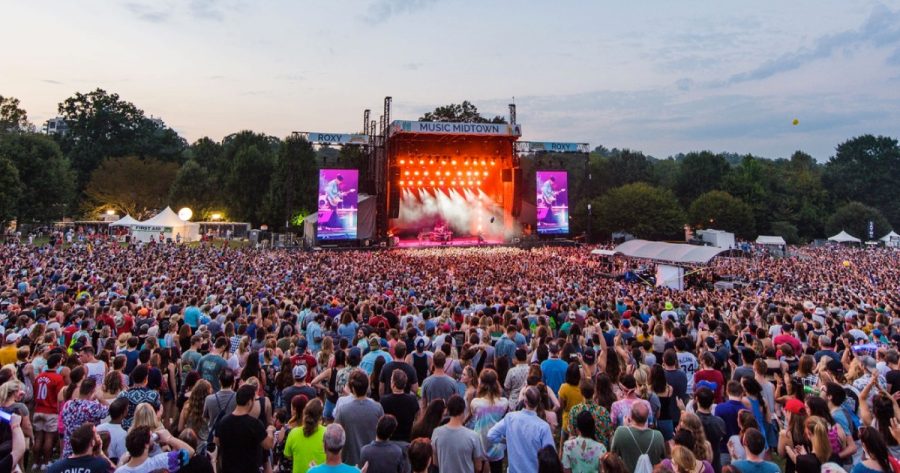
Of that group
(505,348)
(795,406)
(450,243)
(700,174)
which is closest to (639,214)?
(700,174)

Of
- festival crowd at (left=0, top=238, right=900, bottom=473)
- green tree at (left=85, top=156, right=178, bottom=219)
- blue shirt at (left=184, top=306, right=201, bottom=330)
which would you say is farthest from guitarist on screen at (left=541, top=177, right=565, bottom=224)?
green tree at (left=85, top=156, right=178, bottom=219)

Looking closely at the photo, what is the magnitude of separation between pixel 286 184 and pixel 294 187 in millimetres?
802

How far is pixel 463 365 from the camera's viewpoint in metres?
5.77

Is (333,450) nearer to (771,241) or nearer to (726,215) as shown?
(771,241)

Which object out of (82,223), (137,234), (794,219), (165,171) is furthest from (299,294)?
(794,219)

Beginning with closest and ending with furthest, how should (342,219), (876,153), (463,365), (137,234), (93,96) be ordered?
1. (463,365)
2. (342,219)
3. (137,234)
4. (93,96)
5. (876,153)

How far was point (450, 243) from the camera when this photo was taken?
3619 centimetres

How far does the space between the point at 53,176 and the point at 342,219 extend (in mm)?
27077

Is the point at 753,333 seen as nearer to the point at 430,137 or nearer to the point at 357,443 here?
the point at 357,443

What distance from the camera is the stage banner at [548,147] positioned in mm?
36531

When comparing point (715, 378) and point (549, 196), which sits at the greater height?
point (549, 196)

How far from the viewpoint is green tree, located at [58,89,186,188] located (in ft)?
197

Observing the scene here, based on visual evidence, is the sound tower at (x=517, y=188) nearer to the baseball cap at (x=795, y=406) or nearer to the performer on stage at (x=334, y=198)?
the performer on stage at (x=334, y=198)

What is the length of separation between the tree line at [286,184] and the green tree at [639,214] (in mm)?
100
